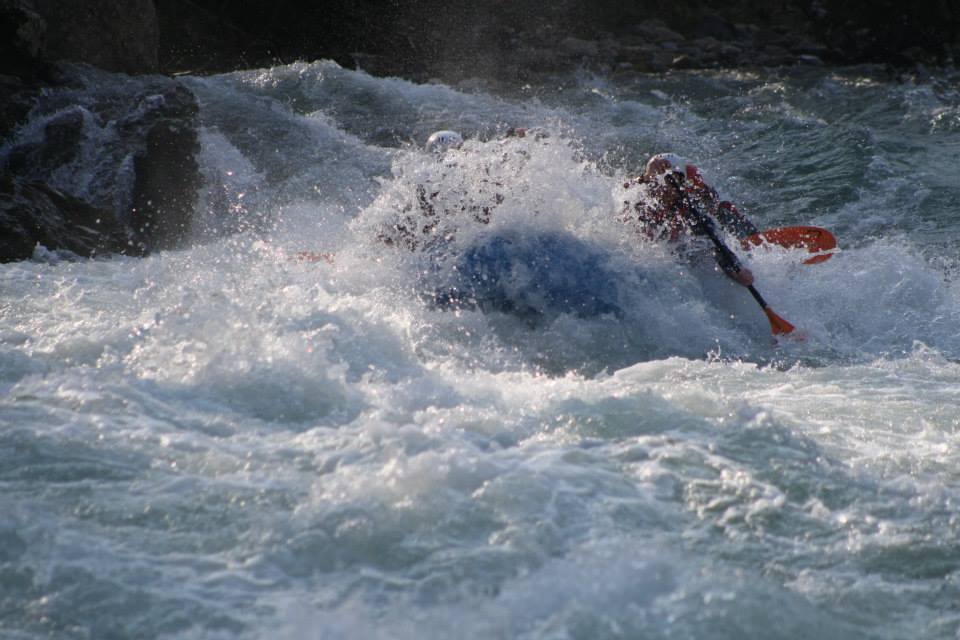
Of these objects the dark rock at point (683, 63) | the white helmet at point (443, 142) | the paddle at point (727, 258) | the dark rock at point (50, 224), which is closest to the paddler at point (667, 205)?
the paddle at point (727, 258)

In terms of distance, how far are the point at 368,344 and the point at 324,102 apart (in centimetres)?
714

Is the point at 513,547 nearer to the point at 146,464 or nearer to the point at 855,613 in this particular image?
the point at 855,613

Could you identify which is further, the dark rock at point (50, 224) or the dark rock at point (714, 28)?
the dark rock at point (714, 28)

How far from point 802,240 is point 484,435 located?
12.2 ft

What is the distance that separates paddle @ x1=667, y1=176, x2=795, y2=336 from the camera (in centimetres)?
577

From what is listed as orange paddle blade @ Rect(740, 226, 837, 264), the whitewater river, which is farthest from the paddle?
orange paddle blade @ Rect(740, 226, 837, 264)

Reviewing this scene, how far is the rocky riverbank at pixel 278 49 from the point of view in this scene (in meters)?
8.23

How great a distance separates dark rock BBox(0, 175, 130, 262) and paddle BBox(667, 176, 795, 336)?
4.03 metres

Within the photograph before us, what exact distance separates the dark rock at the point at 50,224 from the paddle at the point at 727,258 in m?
4.03

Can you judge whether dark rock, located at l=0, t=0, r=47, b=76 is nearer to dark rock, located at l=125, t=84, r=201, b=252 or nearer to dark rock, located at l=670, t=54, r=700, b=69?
dark rock, located at l=125, t=84, r=201, b=252

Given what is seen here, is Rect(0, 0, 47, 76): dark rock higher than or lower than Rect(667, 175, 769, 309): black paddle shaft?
higher

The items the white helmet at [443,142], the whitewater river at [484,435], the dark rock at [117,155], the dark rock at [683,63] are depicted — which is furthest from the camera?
the dark rock at [683,63]

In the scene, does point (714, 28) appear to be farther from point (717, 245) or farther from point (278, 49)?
point (717, 245)

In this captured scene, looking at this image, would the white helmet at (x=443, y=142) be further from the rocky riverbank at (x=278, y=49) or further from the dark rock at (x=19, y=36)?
the dark rock at (x=19, y=36)
